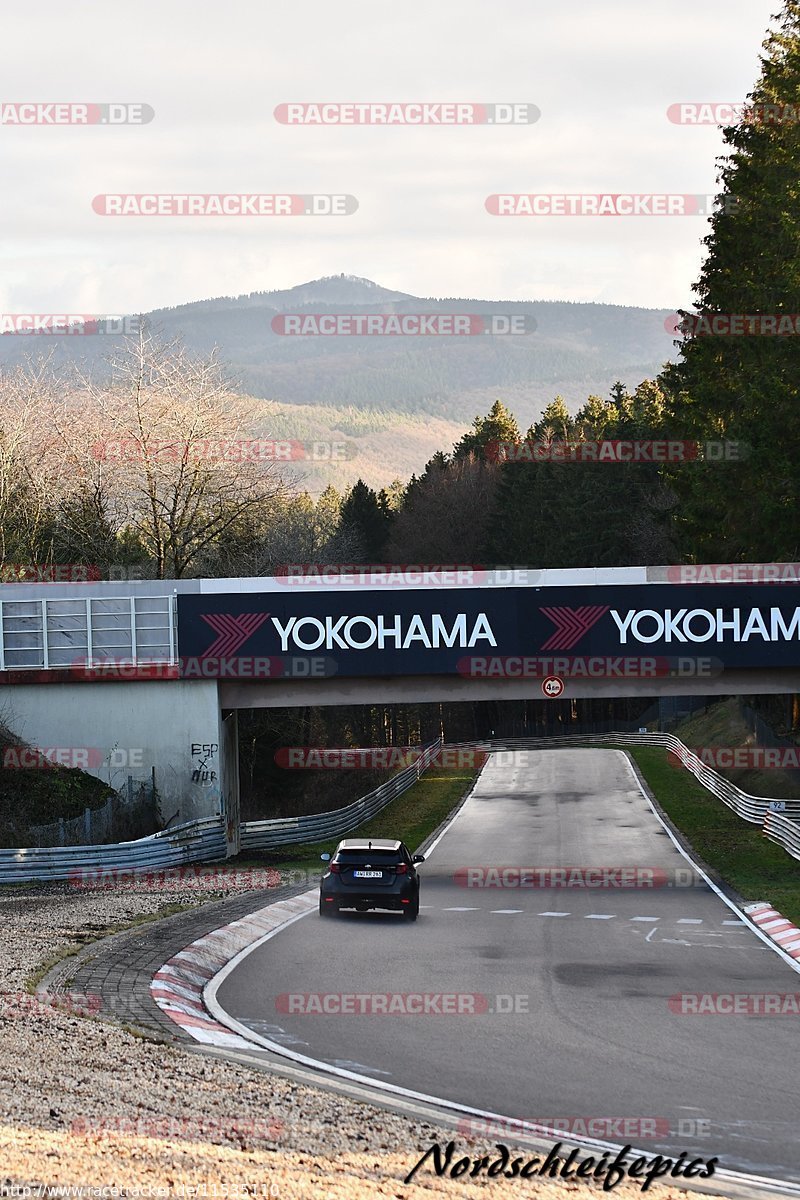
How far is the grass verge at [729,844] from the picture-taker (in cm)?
2562

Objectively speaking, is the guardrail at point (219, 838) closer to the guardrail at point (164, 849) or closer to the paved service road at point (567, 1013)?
the guardrail at point (164, 849)

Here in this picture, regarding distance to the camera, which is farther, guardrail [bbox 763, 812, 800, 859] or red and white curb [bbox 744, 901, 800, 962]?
guardrail [bbox 763, 812, 800, 859]

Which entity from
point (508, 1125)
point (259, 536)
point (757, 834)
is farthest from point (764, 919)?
point (259, 536)

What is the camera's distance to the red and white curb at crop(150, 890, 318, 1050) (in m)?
13.0

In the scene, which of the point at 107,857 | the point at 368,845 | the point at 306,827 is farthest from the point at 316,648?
the point at 368,845

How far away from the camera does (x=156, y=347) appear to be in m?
56.2

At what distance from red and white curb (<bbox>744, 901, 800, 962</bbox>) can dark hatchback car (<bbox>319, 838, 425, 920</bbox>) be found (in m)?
5.61

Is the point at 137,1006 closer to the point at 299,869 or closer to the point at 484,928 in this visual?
the point at 484,928

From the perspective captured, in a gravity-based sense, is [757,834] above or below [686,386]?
below

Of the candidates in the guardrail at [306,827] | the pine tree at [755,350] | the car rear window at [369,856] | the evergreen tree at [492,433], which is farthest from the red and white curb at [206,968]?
the evergreen tree at [492,433]

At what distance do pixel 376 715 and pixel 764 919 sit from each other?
78622 mm

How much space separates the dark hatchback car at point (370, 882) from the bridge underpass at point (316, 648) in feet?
37.0

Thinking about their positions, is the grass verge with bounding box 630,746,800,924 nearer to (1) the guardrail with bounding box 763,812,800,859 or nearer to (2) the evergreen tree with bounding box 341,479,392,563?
(1) the guardrail with bounding box 763,812,800,859

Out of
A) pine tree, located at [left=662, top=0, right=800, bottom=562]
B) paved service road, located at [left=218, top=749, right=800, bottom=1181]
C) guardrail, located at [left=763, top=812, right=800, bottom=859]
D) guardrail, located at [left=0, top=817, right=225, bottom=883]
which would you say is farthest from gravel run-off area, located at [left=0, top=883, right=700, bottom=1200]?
pine tree, located at [left=662, top=0, right=800, bottom=562]
